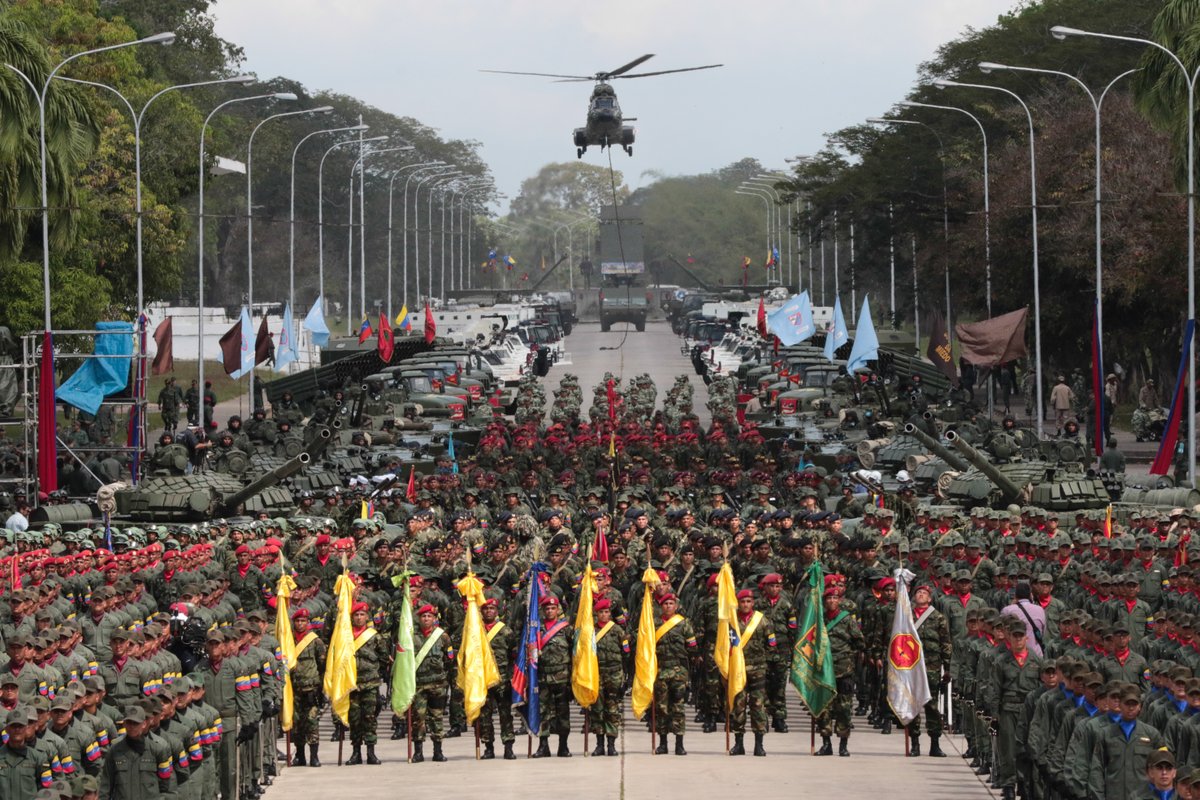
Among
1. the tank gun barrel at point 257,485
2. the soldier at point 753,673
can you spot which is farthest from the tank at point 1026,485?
the soldier at point 753,673

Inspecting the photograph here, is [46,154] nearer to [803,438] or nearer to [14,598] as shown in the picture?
[803,438]

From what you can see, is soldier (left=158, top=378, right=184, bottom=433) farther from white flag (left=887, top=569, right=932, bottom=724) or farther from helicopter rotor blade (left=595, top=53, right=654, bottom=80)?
white flag (left=887, top=569, right=932, bottom=724)

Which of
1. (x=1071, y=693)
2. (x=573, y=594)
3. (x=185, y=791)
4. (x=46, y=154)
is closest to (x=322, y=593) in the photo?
(x=573, y=594)

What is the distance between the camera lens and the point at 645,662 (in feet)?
63.9

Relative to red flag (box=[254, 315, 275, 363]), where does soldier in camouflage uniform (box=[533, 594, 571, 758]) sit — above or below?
below

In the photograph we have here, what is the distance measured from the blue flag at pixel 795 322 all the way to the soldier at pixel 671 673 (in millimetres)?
28834

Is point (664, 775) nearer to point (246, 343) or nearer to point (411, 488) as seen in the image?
point (411, 488)

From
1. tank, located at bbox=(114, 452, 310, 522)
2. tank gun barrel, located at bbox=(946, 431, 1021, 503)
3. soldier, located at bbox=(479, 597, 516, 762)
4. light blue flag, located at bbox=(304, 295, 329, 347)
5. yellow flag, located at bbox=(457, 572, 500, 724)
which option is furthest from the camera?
light blue flag, located at bbox=(304, 295, 329, 347)

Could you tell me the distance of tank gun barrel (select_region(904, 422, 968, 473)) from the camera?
2820 cm

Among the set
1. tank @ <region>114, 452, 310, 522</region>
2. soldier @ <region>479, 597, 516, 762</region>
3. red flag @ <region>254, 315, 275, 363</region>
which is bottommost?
soldier @ <region>479, 597, 516, 762</region>

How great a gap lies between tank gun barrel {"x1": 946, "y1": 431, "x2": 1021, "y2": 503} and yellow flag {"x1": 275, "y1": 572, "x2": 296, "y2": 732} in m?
9.93

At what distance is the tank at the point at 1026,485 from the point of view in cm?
2778

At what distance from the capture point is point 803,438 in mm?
38688

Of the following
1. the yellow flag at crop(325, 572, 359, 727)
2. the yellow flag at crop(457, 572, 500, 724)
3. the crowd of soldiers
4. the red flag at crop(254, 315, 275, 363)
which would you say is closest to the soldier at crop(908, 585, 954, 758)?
the crowd of soldiers
